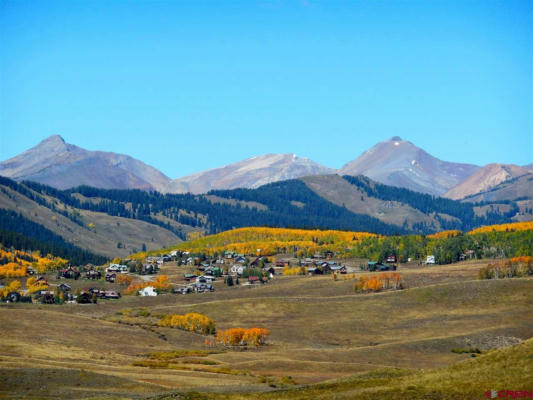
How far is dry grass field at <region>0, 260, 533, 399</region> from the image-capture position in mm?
75562

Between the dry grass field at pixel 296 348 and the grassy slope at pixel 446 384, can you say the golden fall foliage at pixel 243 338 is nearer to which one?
the dry grass field at pixel 296 348

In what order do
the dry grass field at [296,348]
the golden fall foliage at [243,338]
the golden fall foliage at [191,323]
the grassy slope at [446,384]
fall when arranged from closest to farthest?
the grassy slope at [446,384], the dry grass field at [296,348], the golden fall foliage at [243,338], the golden fall foliage at [191,323]

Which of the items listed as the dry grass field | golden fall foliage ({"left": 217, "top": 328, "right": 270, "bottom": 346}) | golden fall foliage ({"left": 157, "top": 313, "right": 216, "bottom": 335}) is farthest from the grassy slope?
golden fall foliage ({"left": 157, "top": 313, "right": 216, "bottom": 335})

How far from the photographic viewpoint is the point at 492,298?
178625mm

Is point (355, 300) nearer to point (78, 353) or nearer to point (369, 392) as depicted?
point (78, 353)

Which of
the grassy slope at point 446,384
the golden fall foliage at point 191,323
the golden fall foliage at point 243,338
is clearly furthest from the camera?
the golden fall foliage at point 191,323

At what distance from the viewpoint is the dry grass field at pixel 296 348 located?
75562mm

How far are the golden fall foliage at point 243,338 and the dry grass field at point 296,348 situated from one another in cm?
245

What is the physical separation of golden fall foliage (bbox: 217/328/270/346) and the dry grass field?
8.03 feet

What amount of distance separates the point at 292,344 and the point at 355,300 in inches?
1936

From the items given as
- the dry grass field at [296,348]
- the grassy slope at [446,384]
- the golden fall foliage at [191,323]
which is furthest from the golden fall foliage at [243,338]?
the grassy slope at [446,384]

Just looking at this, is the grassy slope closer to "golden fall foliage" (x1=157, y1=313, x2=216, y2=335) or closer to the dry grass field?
the dry grass field

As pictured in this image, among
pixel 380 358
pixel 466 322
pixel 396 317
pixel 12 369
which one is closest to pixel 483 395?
pixel 12 369

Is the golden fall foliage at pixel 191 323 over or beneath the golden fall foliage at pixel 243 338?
over
